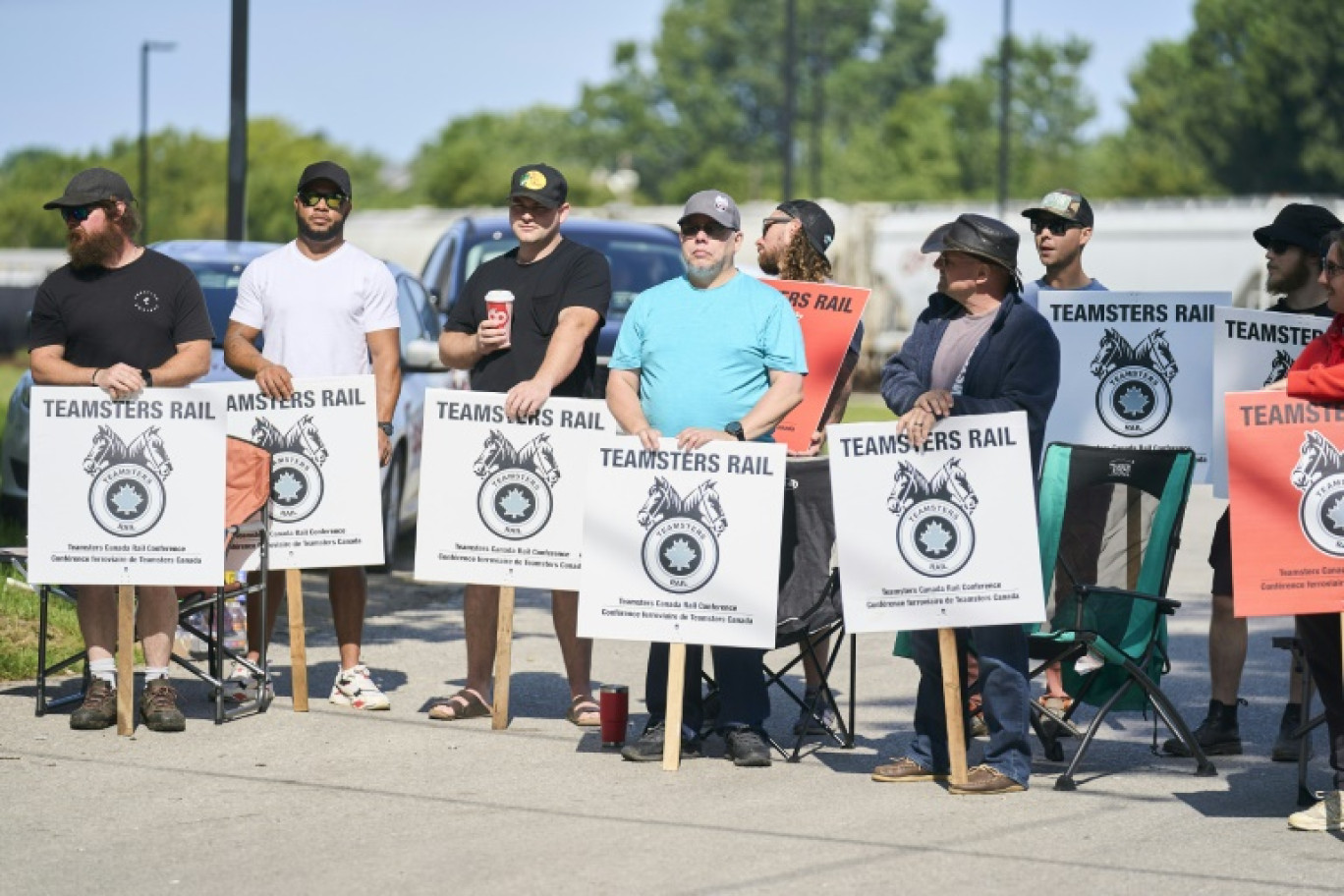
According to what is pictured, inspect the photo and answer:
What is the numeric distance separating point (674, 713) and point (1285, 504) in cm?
230

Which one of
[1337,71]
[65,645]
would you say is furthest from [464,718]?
[1337,71]

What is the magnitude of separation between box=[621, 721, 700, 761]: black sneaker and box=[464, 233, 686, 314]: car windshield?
6.74 metres

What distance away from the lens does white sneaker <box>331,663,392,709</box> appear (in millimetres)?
9508

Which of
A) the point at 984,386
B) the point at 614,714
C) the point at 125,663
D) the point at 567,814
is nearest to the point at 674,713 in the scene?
the point at 614,714

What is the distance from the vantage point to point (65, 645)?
35.3 ft

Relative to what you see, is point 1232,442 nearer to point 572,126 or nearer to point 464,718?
point 464,718

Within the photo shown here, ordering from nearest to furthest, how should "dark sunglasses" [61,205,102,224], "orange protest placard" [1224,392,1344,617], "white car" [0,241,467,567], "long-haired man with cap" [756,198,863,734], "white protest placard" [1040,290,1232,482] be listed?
"orange protest placard" [1224,392,1344,617]
"dark sunglasses" [61,205,102,224]
"long-haired man with cap" [756,198,863,734]
"white protest placard" [1040,290,1232,482]
"white car" [0,241,467,567]

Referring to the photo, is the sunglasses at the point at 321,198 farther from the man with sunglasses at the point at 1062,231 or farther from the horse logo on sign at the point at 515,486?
the man with sunglasses at the point at 1062,231

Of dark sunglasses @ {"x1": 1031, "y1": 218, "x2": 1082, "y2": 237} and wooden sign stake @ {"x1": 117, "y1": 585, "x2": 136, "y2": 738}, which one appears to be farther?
dark sunglasses @ {"x1": 1031, "y1": 218, "x2": 1082, "y2": 237}

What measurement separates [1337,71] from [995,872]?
68257mm

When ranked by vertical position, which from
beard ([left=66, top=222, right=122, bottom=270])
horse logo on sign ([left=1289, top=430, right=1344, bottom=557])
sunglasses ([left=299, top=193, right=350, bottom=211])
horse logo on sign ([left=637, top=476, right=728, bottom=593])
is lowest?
horse logo on sign ([left=637, top=476, right=728, bottom=593])

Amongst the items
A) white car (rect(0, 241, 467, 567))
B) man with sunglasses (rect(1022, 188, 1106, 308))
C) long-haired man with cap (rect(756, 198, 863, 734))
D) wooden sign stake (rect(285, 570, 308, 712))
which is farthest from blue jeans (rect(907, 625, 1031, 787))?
white car (rect(0, 241, 467, 567))

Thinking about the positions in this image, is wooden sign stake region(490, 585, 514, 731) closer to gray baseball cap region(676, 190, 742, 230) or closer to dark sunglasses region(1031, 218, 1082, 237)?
gray baseball cap region(676, 190, 742, 230)

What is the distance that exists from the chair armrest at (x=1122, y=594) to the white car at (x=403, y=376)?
4475mm
